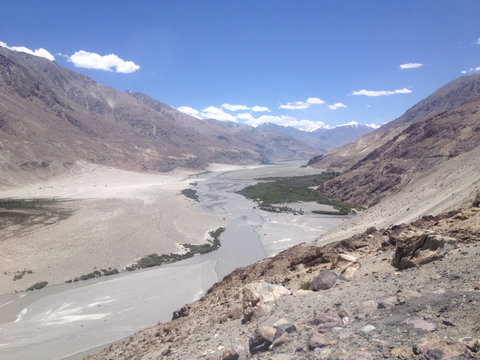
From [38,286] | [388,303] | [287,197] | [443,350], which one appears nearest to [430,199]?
[388,303]

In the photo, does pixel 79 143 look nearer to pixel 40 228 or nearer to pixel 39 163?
pixel 39 163

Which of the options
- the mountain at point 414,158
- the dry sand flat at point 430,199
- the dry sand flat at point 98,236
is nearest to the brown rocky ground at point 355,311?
the dry sand flat at point 430,199

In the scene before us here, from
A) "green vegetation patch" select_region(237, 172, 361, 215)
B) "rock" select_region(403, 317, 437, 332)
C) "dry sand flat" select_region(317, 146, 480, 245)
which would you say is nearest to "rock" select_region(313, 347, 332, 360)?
"rock" select_region(403, 317, 437, 332)

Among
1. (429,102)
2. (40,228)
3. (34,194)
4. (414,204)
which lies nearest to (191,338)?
(414,204)

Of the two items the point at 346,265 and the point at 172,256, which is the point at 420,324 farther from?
the point at 172,256

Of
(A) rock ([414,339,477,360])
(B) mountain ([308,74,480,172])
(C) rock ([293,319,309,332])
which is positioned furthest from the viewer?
(B) mountain ([308,74,480,172])

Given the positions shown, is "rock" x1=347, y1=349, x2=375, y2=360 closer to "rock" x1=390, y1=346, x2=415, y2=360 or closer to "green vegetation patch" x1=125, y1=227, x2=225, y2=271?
"rock" x1=390, y1=346, x2=415, y2=360
